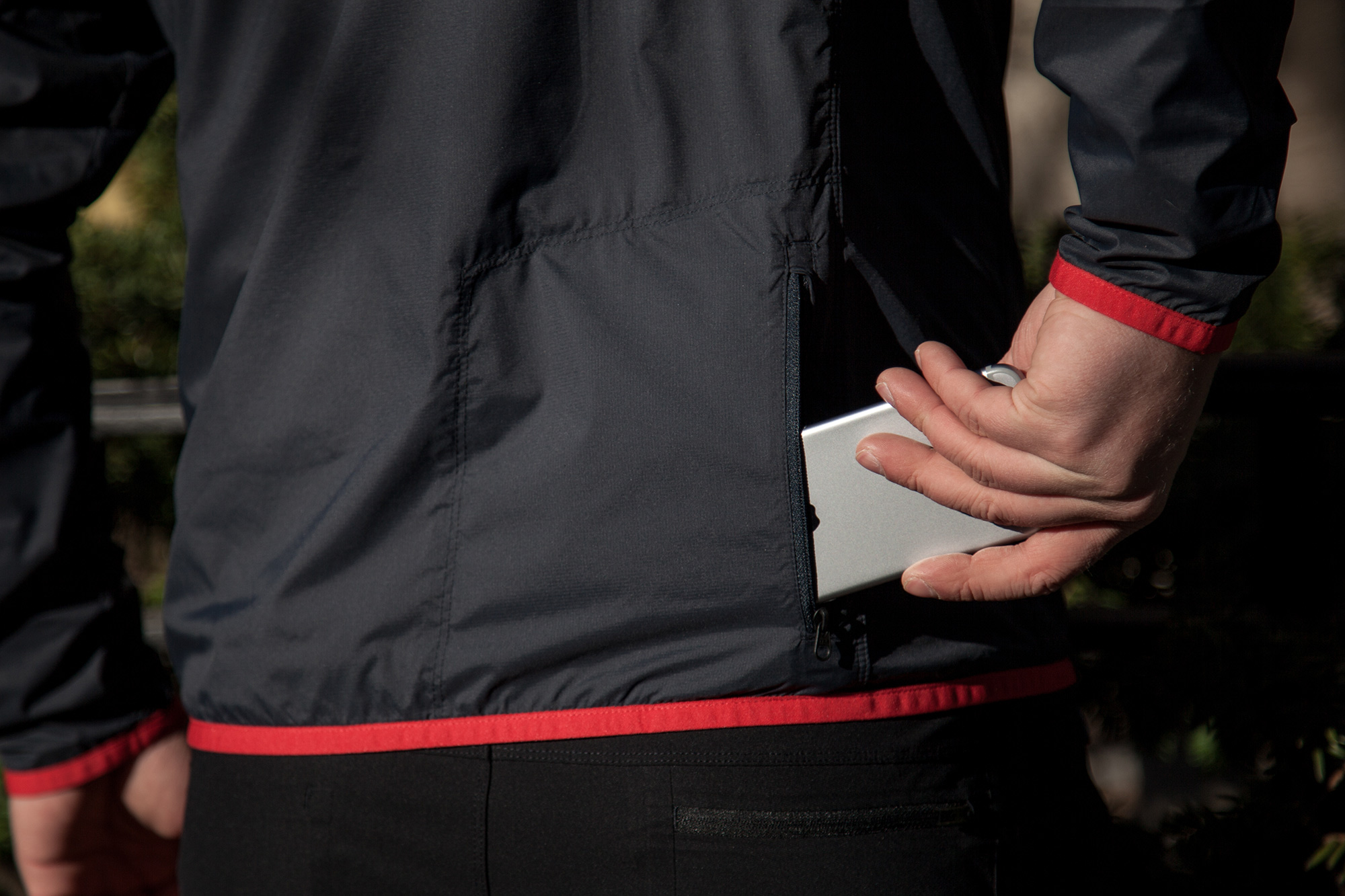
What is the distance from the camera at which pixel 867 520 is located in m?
0.87

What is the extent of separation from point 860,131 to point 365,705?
715mm

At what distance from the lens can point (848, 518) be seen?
87 centimetres

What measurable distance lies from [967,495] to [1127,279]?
219mm

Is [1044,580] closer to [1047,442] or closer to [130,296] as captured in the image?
[1047,442]

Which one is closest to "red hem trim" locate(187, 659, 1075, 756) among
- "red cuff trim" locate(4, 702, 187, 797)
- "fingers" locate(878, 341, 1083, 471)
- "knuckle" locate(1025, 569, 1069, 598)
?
"knuckle" locate(1025, 569, 1069, 598)

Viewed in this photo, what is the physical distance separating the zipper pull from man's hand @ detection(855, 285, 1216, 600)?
0.29 feet

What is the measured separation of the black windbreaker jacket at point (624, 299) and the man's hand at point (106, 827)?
42 centimetres

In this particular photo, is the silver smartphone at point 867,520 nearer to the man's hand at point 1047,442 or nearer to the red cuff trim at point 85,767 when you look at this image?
the man's hand at point 1047,442

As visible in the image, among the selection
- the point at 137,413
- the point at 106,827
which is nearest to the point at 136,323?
the point at 137,413

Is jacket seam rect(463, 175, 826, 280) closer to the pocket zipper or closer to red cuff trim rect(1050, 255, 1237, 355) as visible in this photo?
the pocket zipper

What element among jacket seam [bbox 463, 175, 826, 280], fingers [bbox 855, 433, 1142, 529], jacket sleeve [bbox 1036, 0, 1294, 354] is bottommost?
fingers [bbox 855, 433, 1142, 529]

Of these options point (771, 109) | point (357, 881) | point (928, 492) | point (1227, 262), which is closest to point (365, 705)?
point (357, 881)

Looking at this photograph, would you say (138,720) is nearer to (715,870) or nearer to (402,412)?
(402,412)

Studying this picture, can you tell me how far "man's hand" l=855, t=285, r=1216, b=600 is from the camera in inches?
30.2
